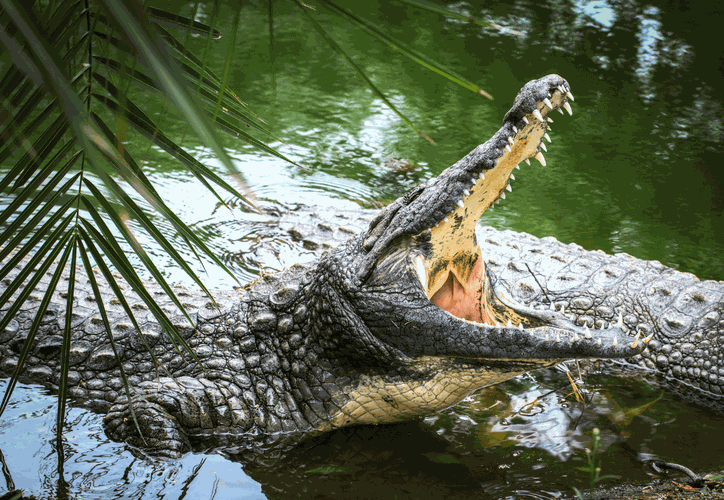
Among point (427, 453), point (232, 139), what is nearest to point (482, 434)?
point (427, 453)

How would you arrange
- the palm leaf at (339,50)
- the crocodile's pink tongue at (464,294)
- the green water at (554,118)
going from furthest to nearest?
1. the green water at (554,118)
2. the crocodile's pink tongue at (464,294)
3. the palm leaf at (339,50)

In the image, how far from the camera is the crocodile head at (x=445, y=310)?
2.69m

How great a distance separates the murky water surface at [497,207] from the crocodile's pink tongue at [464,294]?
0.64 m

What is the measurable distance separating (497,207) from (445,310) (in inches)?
142

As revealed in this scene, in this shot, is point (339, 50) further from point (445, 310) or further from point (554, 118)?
point (554, 118)

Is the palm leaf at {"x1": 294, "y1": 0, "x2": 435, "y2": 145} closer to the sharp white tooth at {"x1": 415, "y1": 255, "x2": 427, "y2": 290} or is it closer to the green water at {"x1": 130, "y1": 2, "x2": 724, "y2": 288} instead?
the sharp white tooth at {"x1": 415, "y1": 255, "x2": 427, "y2": 290}

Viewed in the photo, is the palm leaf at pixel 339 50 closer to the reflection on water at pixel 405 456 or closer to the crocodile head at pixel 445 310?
the crocodile head at pixel 445 310

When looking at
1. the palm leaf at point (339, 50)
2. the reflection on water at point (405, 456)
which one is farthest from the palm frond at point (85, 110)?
the reflection on water at point (405, 456)

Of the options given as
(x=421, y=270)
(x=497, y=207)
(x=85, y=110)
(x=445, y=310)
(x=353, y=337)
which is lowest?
(x=497, y=207)

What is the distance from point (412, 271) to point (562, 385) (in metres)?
1.65

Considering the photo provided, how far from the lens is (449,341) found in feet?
9.12

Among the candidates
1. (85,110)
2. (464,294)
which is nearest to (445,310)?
(464,294)

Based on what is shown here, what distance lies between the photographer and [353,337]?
2996 mm

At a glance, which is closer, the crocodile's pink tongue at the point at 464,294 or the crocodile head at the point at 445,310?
the crocodile head at the point at 445,310
